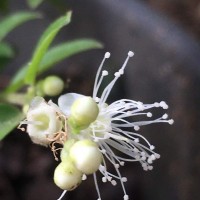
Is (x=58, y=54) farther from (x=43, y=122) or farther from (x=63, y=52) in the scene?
(x=43, y=122)

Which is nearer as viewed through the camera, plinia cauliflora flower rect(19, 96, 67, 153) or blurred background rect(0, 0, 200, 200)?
plinia cauliflora flower rect(19, 96, 67, 153)

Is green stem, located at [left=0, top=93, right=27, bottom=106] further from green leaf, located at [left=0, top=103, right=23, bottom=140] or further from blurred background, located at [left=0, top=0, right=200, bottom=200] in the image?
blurred background, located at [left=0, top=0, right=200, bottom=200]

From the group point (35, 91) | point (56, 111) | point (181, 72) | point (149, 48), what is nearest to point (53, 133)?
point (56, 111)

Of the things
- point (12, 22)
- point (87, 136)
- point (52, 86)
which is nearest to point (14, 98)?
point (52, 86)

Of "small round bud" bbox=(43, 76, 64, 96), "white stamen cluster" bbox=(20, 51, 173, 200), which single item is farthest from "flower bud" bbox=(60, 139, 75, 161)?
"small round bud" bbox=(43, 76, 64, 96)

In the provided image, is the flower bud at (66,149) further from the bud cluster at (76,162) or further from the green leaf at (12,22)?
the green leaf at (12,22)

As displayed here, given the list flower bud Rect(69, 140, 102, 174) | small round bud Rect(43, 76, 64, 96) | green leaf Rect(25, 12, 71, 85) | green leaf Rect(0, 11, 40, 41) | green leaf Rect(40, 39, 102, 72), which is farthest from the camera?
green leaf Rect(0, 11, 40, 41)
